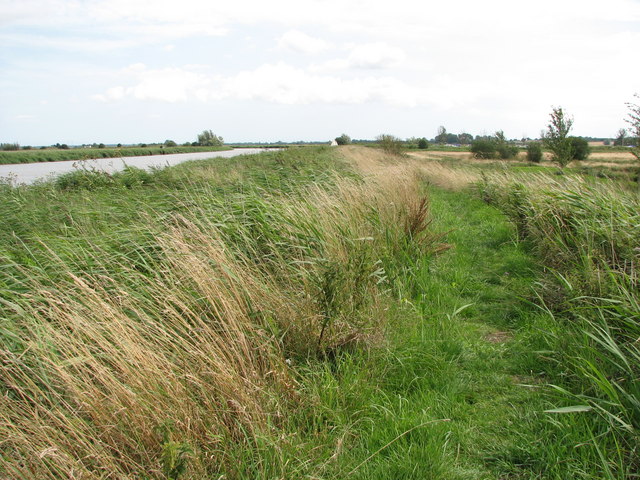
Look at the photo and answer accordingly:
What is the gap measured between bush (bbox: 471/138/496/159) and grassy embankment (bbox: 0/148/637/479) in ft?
155

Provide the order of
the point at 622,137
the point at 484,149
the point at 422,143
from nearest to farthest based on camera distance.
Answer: the point at 622,137, the point at 484,149, the point at 422,143

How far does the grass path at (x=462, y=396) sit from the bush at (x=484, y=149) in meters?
47.0

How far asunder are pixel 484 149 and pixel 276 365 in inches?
2009

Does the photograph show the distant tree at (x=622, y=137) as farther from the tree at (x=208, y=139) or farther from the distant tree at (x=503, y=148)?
the tree at (x=208, y=139)

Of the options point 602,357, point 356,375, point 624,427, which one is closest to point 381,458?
point 356,375

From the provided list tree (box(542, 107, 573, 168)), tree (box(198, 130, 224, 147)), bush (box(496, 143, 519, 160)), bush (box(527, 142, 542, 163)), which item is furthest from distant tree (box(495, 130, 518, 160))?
tree (box(198, 130, 224, 147))

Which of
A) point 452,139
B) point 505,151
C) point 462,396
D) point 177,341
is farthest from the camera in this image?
point 452,139

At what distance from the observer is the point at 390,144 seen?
3241cm

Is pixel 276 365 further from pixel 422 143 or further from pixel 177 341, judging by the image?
pixel 422 143

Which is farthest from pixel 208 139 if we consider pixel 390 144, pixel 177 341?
pixel 177 341

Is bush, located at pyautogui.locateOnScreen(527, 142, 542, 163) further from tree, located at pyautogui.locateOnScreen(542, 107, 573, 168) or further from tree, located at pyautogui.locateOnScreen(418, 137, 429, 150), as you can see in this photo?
tree, located at pyautogui.locateOnScreen(418, 137, 429, 150)

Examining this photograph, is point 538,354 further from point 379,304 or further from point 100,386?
point 100,386

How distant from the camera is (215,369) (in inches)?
95.6

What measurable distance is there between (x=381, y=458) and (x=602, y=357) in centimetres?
161
